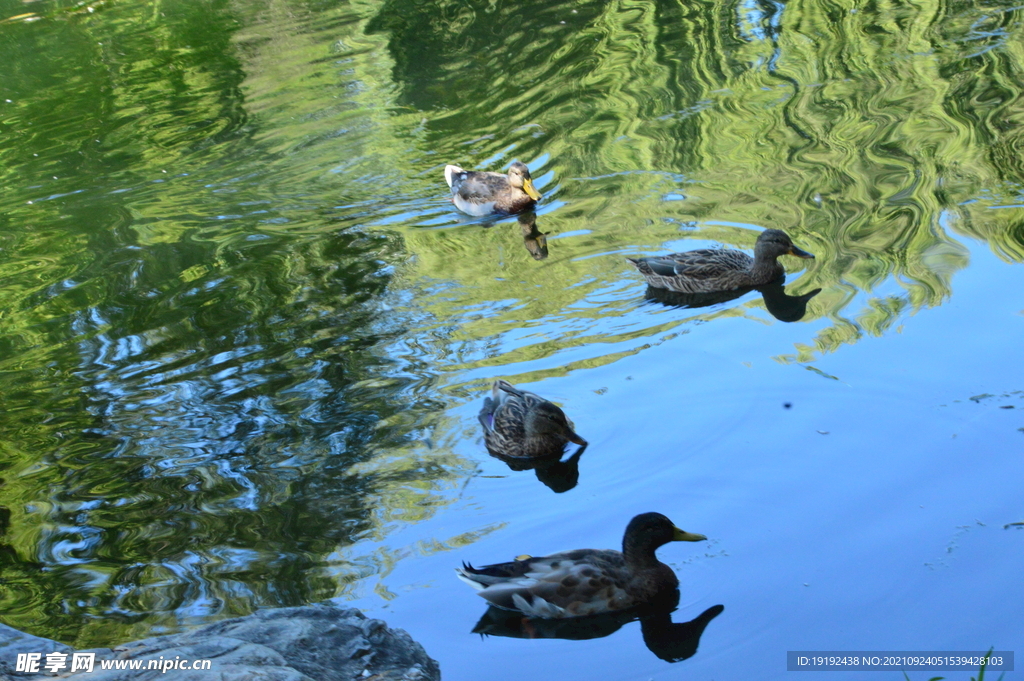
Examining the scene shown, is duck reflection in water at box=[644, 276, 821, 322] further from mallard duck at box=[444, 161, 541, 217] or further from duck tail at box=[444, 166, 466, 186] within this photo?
duck tail at box=[444, 166, 466, 186]

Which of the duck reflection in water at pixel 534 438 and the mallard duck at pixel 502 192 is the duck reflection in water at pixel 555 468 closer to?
the duck reflection in water at pixel 534 438

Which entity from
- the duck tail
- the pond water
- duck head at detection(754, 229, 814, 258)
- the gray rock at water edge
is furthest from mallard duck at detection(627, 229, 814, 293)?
the gray rock at water edge

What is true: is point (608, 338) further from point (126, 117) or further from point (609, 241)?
point (126, 117)

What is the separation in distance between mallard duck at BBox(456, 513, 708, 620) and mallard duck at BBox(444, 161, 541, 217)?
5798 mm

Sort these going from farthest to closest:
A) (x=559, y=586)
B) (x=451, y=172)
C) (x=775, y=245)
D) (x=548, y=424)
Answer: (x=451, y=172) < (x=775, y=245) < (x=548, y=424) < (x=559, y=586)

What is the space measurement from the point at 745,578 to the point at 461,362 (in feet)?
10.7

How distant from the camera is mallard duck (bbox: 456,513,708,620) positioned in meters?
5.12

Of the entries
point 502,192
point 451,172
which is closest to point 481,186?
point 502,192

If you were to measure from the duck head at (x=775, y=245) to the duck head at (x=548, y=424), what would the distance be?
9.33 ft

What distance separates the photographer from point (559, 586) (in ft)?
16.7

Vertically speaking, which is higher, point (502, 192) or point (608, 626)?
point (502, 192)

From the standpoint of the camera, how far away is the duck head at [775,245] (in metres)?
8.34

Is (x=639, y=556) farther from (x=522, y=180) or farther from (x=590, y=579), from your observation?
(x=522, y=180)

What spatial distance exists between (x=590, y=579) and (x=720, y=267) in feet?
13.1
